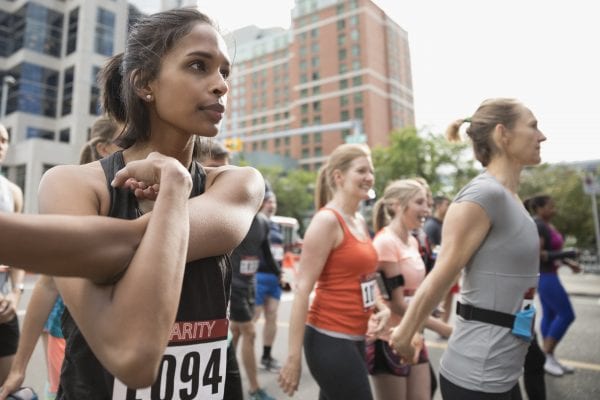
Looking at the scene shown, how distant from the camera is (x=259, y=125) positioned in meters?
77.5

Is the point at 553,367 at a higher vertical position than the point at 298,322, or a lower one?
lower

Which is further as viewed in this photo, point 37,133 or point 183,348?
point 37,133

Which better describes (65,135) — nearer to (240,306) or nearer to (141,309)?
(240,306)

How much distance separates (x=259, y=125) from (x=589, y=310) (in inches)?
2827

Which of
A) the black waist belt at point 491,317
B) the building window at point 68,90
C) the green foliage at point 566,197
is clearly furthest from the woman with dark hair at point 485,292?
the building window at point 68,90

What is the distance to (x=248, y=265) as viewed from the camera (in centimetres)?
412

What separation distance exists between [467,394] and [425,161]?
106ft

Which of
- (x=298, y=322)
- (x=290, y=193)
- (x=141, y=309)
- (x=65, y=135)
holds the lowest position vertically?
(x=298, y=322)

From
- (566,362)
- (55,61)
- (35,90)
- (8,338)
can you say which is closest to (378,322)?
(8,338)

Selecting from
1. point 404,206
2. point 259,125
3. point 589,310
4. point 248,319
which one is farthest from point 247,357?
point 259,125

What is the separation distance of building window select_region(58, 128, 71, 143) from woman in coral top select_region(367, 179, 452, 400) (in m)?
25.8

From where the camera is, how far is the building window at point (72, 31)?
2453 cm

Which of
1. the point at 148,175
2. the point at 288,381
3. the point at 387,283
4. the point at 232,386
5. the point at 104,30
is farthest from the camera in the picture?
the point at 104,30

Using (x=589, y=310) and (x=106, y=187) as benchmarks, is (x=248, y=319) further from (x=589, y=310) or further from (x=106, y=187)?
(x=589, y=310)
